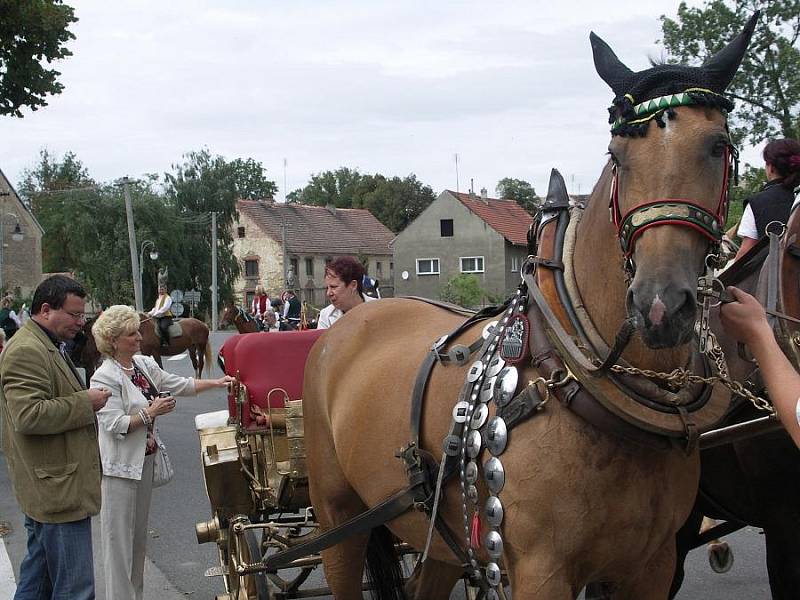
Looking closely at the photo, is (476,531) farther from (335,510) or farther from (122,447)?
(122,447)

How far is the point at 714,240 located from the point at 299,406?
3039 millimetres

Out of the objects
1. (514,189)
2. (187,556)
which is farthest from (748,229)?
(514,189)

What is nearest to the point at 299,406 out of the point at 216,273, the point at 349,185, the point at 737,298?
the point at 737,298

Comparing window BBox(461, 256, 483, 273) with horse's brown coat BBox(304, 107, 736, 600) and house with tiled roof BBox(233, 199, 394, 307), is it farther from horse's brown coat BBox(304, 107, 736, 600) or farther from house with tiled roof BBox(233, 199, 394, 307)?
horse's brown coat BBox(304, 107, 736, 600)

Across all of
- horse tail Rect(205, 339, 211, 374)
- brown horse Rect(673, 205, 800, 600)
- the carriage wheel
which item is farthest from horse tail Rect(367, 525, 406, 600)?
horse tail Rect(205, 339, 211, 374)

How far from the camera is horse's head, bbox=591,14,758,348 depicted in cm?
215

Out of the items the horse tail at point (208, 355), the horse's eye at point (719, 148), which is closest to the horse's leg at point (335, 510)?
the horse's eye at point (719, 148)

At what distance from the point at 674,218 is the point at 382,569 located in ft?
9.34

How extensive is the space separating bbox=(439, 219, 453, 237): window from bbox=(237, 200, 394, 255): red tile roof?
12149mm

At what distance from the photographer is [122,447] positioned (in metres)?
4.65

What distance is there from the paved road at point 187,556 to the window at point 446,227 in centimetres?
4785

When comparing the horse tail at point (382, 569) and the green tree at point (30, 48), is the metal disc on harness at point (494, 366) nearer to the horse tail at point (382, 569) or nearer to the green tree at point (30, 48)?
the horse tail at point (382, 569)

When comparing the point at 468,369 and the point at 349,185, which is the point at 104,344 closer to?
the point at 468,369

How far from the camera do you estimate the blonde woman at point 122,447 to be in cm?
461
